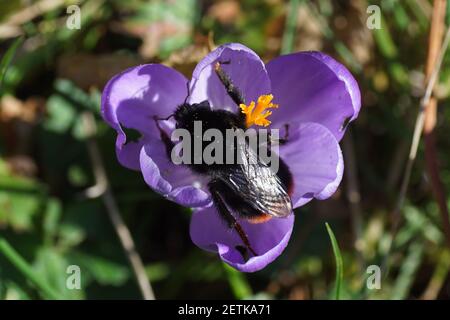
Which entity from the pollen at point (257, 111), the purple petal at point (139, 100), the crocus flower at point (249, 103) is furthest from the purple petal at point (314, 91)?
the purple petal at point (139, 100)

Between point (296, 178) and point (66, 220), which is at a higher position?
point (296, 178)

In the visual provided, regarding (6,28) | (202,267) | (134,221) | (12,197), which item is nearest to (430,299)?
(202,267)

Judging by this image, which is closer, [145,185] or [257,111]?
[257,111]

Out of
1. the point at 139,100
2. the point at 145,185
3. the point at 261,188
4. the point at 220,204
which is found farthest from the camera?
the point at 145,185

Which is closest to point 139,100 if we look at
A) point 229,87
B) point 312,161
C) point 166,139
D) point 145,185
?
point 166,139

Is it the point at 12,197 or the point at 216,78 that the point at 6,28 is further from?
the point at 216,78

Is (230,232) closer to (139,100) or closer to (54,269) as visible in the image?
(139,100)

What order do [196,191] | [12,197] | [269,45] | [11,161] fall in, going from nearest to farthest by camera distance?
[196,191] < [12,197] < [11,161] < [269,45]
